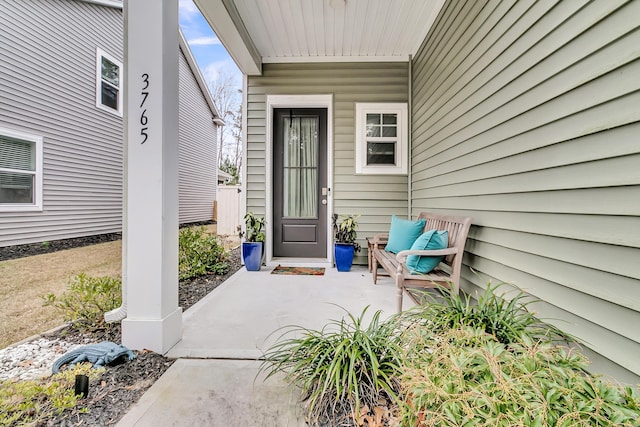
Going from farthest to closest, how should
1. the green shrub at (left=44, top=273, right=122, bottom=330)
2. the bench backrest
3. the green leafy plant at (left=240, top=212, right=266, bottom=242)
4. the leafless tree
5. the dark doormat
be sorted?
the leafless tree → the green leafy plant at (left=240, top=212, right=266, bottom=242) → the dark doormat → the bench backrest → the green shrub at (left=44, top=273, right=122, bottom=330)

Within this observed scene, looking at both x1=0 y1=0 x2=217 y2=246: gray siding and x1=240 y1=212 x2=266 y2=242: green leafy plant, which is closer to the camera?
x1=240 y1=212 x2=266 y2=242: green leafy plant

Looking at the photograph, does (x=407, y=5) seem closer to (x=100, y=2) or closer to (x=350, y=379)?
(x=350, y=379)

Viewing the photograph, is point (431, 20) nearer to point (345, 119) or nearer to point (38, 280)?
point (345, 119)

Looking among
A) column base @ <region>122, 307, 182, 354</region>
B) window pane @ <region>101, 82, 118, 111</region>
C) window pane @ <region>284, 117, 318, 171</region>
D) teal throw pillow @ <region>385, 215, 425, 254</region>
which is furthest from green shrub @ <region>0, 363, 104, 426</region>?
window pane @ <region>101, 82, 118, 111</region>

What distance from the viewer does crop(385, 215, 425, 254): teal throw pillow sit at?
3018 mm

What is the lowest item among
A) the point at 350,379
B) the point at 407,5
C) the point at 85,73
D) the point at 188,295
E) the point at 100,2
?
the point at 188,295

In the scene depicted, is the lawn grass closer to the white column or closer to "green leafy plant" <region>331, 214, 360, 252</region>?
the white column

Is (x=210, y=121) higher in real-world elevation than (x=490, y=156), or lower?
higher

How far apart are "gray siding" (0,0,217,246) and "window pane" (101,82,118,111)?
0.70 feet

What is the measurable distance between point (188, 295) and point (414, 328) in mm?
2464

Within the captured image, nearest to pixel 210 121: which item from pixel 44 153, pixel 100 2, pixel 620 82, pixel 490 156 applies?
pixel 100 2

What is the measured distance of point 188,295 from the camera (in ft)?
9.70

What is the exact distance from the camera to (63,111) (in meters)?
5.21

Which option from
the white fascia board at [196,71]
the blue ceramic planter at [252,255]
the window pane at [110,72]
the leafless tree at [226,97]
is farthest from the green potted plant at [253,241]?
the leafless tree at [226,97]
